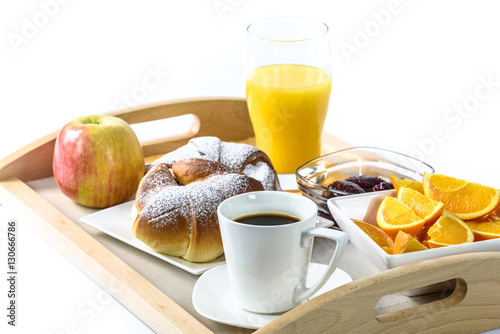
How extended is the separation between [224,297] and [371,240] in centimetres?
23

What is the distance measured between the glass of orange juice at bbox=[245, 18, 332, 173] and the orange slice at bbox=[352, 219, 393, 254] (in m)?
0.47

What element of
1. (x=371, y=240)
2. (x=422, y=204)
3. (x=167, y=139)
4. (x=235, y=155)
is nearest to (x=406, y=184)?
(x=422, y=204)

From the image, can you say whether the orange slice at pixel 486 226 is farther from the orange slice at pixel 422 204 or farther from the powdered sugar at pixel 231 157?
the powdered sugar at pixel 231 157

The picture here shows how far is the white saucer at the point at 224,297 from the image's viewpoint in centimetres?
93

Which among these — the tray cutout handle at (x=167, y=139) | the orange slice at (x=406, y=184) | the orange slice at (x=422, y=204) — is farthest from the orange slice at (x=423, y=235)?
the tray cutout handle at (x=167, y=139)

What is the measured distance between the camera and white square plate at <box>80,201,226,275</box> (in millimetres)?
1107

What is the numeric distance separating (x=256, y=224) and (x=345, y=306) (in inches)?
7.2

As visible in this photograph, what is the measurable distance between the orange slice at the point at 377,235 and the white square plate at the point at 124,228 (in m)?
0.25

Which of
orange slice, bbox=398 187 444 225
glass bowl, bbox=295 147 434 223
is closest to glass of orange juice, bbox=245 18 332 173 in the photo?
glass bowl, bbox=295 147 434 223

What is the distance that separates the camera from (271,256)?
3.01 ft

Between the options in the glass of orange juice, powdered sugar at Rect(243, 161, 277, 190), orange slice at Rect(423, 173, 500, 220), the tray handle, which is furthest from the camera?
the glass of orange juice

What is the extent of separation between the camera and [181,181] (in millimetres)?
1237

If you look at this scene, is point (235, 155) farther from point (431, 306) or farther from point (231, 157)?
point (431, 306)

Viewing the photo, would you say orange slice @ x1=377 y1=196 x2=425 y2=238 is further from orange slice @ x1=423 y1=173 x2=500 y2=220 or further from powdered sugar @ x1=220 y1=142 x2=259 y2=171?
powdered sugar @ x1=220 y1=142 x2=259 y2=171
